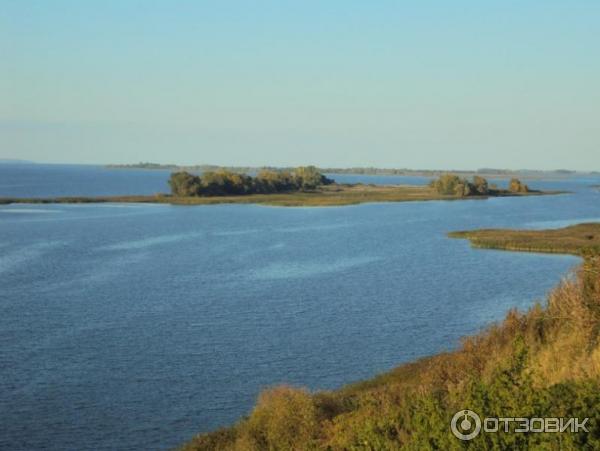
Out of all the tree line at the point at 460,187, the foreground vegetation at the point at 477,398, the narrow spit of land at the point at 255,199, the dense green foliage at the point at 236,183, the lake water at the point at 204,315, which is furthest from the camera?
the tree line at the point at 460,187

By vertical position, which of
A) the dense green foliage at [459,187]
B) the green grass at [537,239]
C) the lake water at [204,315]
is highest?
the dense green foliage at [459,187]

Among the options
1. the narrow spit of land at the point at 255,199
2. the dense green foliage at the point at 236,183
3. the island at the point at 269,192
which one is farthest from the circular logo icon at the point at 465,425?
the dense green foliage at the point at 236,183

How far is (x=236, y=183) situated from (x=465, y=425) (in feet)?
494

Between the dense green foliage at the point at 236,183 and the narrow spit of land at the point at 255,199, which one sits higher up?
the dense green foliage at the point at 236,183

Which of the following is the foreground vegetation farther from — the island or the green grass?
the island

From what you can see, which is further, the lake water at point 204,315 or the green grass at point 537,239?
the green grass at point 537,239

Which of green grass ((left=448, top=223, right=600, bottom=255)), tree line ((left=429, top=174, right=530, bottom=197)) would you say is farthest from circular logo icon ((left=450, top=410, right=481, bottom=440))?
tree line ((left=429, top=174, right=530, bottom=197))

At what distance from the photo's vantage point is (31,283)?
53.1 meters

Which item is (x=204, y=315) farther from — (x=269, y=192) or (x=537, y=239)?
(x=269, y=192)

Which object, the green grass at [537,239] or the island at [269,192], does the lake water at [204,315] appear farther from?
the island at [269,192]

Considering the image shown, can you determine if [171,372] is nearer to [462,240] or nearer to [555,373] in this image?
[555,373]

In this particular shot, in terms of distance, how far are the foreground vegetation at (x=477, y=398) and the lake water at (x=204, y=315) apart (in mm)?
4369

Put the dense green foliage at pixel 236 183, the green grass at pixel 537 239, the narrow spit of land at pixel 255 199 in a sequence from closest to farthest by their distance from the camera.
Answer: the green grass at pixel 537 239 → the narrow spit of land at pixel 255 199 → the dense green foliage at pixel 236 183

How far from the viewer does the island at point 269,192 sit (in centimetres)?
14250
